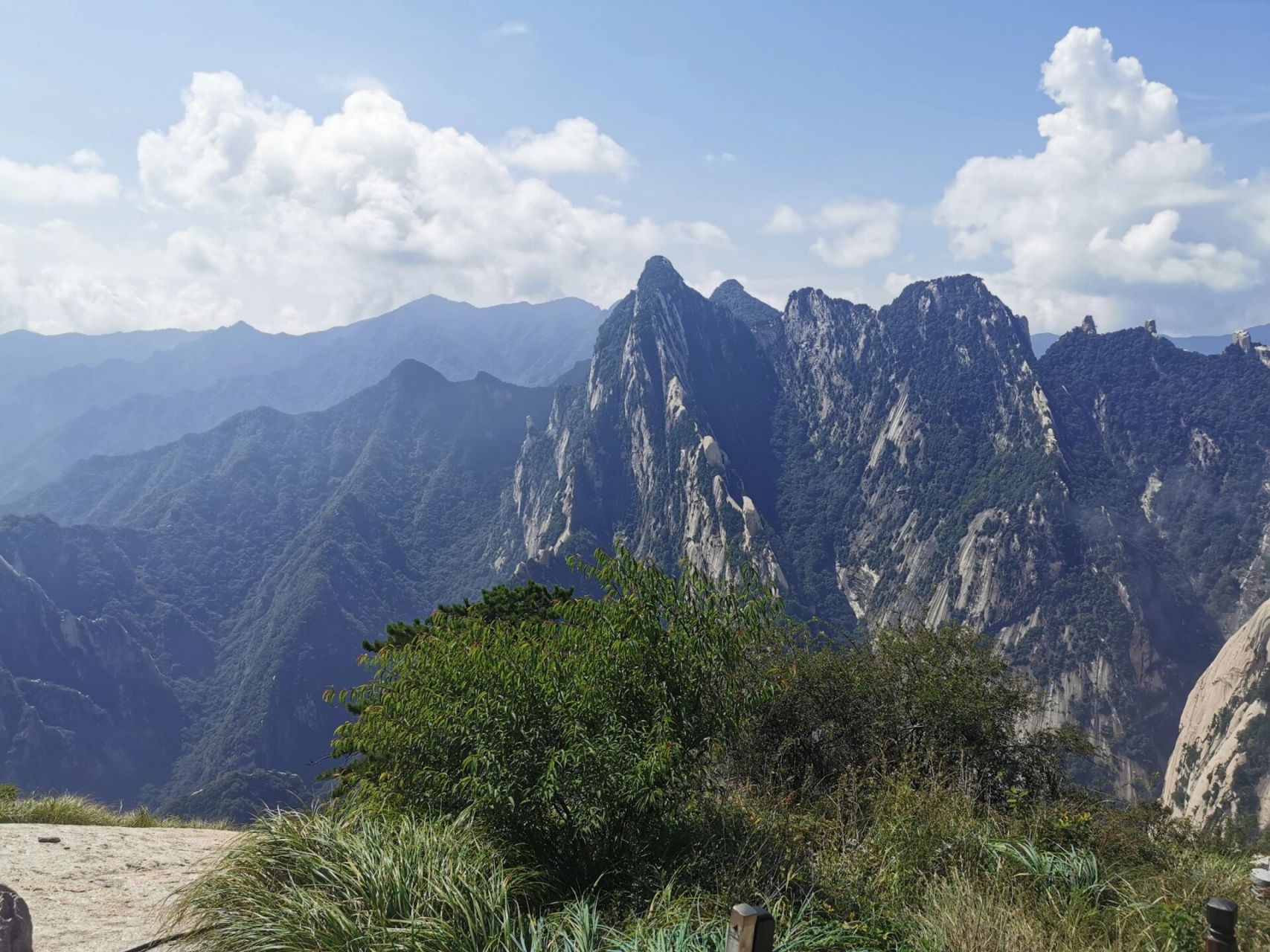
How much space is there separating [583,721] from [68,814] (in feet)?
33.3

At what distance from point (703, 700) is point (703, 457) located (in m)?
170

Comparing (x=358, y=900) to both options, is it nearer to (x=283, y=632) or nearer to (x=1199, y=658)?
(x=1199, y=658)

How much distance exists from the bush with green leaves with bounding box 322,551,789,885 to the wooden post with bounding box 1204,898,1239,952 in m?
4.10

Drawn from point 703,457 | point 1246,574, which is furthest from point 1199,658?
point 703,457

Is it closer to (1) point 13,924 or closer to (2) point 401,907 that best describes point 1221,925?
(2) point 401,907

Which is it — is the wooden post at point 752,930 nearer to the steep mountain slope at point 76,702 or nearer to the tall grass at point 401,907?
the tall grass at point 401,907

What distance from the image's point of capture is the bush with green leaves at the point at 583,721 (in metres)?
7.35

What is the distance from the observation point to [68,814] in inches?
481

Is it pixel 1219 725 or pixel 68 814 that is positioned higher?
pixel 68 814

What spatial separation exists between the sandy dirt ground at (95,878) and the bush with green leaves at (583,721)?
7.29ft

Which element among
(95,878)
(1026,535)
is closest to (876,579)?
(1026,535)

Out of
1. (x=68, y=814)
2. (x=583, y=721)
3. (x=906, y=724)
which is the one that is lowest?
(x=68, y=814)

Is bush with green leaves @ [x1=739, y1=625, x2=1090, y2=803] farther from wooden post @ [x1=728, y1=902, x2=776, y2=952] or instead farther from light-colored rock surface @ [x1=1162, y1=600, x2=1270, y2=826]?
light-colored rock surface @ [x1=1162, y1=600, x2=1270, y2=826]

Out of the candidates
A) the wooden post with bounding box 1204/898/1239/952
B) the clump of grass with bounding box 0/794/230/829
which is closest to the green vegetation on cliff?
the wooden post with bounding box 1204/898/1239/952
